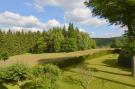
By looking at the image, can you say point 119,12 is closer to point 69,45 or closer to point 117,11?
point 117,11

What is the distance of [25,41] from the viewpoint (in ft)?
410

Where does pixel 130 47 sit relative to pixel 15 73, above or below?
above

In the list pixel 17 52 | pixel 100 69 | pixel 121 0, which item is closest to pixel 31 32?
pixel 17 52

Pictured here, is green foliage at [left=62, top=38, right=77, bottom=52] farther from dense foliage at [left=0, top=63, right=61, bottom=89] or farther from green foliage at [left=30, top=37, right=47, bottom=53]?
dense foliage at [left=0, top=63, right=61, bottom=89]

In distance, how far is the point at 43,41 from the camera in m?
125

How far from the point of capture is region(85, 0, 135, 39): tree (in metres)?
43.1

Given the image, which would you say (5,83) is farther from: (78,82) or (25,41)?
(25,41)

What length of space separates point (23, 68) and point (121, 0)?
1876 centimetres

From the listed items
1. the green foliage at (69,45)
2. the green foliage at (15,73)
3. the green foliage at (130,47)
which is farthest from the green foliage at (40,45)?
the green foliage at (130,47)

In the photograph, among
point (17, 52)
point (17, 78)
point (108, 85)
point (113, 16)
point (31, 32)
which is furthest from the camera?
point (31, 32)

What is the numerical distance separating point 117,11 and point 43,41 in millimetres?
82866

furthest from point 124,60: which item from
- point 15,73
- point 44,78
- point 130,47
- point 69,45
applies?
point 69,45

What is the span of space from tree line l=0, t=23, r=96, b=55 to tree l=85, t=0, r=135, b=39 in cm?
6971

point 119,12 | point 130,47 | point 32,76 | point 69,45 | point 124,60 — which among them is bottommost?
point 32,76
